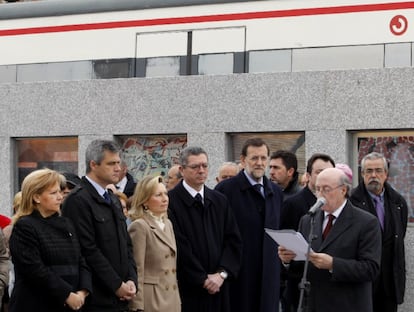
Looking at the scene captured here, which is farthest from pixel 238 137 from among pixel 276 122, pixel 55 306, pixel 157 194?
pixel 55 306

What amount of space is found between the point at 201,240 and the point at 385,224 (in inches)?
81.2

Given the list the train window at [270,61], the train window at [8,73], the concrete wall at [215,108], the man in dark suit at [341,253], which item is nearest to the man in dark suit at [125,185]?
the concrete wall at [215,108]

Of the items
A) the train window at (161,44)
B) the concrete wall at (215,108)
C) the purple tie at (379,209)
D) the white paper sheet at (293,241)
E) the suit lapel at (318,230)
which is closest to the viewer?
the white paper sheet at (293,241)

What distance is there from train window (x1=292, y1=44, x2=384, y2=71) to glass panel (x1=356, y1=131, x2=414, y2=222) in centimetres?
117

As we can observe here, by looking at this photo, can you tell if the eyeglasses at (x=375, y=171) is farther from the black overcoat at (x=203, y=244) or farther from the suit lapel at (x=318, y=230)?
the suit lapel at (x=318, y=230)

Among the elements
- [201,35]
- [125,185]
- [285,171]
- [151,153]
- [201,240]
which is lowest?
[201,240]

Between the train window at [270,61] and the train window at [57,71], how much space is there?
7.66 ft

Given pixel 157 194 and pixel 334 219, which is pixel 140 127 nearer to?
pixel 157 194

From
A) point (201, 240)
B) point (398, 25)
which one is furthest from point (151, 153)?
point (201, 240)

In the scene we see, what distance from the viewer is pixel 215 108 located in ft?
43.1

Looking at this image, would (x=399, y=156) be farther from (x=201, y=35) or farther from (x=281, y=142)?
(x=201, y=35)

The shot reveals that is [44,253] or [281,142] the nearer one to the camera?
[44,253]

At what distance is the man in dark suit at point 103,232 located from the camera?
8.19m

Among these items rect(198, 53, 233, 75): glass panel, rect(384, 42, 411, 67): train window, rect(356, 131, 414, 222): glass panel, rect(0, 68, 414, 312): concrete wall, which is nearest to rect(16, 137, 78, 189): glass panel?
rect(0, 68, 414, 312): concrete wall
